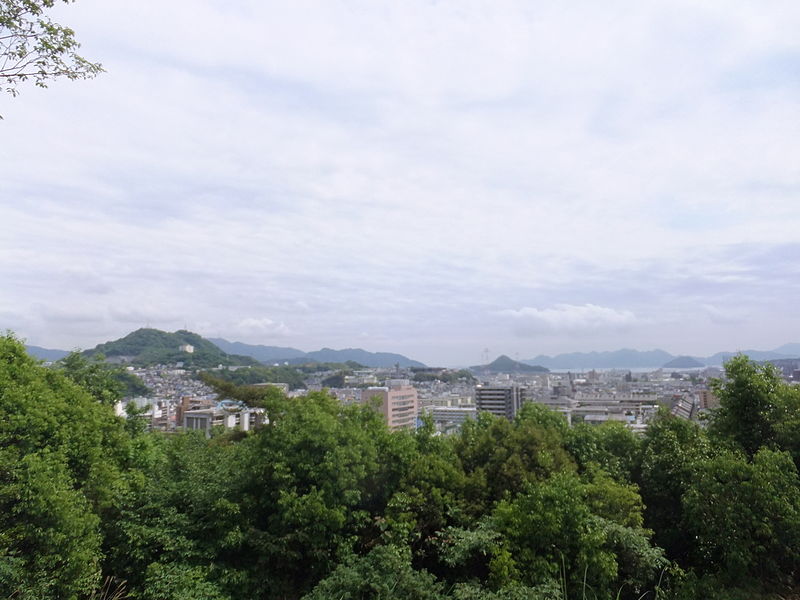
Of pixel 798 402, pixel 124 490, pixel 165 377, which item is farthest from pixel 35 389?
pixel 165 377

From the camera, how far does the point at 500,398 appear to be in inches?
2803

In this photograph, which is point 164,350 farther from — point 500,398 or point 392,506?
point 392,506

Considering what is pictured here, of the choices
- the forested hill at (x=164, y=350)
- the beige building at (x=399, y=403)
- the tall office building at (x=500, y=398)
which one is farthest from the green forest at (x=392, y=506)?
the forested hill at (x=164, y=350)

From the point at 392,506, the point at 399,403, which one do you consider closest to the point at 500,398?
the point at 399,403

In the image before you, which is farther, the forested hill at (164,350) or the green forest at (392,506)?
the forested hill at (164,350)

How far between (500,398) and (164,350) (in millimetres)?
59347

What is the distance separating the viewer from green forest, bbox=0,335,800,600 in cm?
716

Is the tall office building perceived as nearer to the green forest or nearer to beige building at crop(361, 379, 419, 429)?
beige building at crop(361, 379, 419, 429)

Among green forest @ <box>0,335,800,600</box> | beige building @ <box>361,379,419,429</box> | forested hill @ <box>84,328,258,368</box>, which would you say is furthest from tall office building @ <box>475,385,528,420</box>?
green forest @ <box>0,335,800,600</box>

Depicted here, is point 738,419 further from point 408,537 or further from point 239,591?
point 239,591

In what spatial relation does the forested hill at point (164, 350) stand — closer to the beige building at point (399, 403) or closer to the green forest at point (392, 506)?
the beige building at point (399, 403)

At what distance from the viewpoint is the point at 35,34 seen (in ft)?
15.9

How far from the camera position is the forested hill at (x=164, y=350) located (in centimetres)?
8288

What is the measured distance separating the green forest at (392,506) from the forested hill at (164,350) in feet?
248
